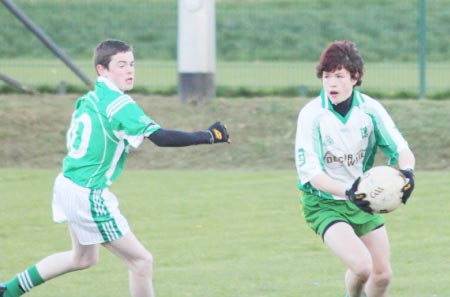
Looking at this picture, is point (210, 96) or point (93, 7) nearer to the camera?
point (210, 96)

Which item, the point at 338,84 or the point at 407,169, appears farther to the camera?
the point at 338,84

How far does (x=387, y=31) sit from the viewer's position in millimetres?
20875

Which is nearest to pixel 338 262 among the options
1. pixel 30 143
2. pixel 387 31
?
pixel 30 143

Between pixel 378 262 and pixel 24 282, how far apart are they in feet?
7.40

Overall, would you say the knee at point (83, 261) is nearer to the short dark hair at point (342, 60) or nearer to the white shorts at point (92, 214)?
the white shorts at point (92, 214)

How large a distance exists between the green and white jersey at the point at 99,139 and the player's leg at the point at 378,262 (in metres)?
1.48

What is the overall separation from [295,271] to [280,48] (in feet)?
43.0

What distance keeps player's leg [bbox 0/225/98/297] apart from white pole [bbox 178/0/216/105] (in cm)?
972

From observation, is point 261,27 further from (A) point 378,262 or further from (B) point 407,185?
(B) point 407,185

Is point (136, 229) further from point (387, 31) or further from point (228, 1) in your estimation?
point (228, 1)

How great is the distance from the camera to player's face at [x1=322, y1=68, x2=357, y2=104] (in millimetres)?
7371

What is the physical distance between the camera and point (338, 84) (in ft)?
24.2

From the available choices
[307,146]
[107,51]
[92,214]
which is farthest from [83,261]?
[307,146]

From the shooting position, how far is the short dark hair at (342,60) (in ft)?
24.1
